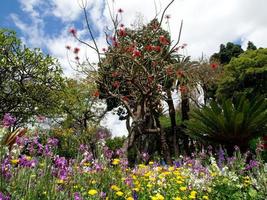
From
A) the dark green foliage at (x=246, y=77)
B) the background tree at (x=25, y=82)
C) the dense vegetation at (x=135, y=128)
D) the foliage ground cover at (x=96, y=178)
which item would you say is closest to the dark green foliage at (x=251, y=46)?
the dense vegetation at (x=135, y=128)

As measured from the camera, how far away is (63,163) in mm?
3465

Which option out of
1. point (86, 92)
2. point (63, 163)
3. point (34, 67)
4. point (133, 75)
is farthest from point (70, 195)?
point (86, 92)

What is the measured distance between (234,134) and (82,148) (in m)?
9.05

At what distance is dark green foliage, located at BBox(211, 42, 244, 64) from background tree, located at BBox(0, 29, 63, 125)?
1759 centimetres

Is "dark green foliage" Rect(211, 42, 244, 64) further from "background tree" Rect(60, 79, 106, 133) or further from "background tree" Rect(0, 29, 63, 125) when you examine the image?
"background tree" Rect(0, 29, 63, 125)

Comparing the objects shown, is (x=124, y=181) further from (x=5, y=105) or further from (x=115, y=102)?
(x=115, y=102)

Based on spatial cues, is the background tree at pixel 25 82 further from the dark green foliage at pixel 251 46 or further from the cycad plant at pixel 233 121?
the dark green foliage at pixel 251 46

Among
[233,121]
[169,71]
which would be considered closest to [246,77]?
[169,71]

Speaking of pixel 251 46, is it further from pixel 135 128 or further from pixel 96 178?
pixel 96 178

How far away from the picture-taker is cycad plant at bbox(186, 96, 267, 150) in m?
12.6

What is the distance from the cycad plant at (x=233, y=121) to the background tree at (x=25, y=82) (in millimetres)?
7905

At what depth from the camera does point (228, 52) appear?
33000 mm

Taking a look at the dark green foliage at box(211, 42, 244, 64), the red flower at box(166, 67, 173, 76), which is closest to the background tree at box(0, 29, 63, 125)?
the red flower at box(166, 67, 173, 76)

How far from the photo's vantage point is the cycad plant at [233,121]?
12.6m
